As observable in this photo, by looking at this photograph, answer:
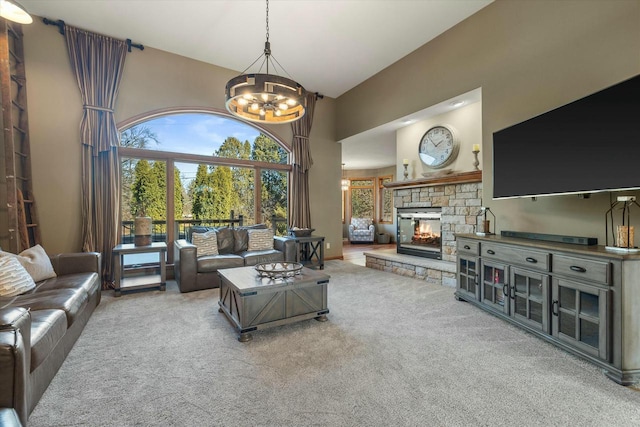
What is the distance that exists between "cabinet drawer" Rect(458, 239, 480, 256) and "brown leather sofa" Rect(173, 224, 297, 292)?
8.47ft

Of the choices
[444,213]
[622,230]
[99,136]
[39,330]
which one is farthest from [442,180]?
[99,136]

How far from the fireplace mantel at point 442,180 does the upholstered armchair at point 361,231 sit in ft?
13.9

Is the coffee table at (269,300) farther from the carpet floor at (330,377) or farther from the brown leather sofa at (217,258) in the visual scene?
the brown leather sofa at (217,258)

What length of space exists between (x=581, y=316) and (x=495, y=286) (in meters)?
0.84

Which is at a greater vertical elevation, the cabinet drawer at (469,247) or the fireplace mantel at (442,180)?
the fireplace mantel at (442,180)

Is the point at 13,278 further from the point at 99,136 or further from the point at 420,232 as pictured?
the point at 420,232

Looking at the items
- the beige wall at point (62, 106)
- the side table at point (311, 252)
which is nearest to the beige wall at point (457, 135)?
the side table at point (311, 252)

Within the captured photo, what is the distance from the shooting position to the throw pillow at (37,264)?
262cm

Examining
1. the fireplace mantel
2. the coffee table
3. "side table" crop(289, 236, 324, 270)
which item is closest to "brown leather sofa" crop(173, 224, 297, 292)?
"side table" crop(289, 236, 324, 270)

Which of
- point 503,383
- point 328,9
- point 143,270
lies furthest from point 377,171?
point 503,383

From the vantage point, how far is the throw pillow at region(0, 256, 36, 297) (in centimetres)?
222

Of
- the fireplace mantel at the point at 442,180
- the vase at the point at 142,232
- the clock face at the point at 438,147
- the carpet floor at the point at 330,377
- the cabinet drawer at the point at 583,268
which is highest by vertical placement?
the clock face at the point at 438,147

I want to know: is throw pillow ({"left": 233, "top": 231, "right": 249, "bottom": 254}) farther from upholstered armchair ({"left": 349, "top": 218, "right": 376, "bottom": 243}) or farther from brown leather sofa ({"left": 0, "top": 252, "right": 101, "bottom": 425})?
upholstered armchair ({"left": 349, "top": 218, "right": 376, "bottom": 243})

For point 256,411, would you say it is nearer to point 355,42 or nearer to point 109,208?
point 109,208
